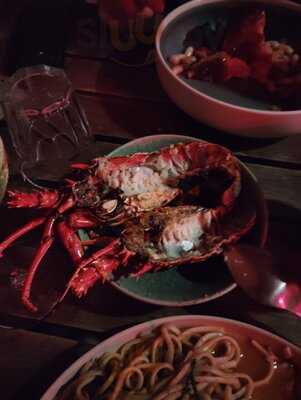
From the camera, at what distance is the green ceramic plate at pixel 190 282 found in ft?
3.37

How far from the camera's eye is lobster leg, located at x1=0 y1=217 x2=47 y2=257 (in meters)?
1.07

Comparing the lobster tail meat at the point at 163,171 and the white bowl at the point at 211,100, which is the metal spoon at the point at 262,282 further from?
the white bowl at the point at 211,100

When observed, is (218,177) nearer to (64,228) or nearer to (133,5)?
(64,228)

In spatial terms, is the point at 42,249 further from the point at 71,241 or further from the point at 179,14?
the point at 179,14

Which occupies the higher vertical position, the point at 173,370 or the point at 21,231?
the point at 21,231

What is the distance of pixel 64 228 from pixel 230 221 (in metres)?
0.31

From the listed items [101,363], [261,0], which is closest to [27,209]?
[101,363]

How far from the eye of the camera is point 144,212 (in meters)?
1.12

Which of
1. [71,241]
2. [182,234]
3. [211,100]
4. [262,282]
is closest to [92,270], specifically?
[71,241]

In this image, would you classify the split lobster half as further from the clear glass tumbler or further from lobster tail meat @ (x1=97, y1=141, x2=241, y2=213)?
the clear glass tumbler

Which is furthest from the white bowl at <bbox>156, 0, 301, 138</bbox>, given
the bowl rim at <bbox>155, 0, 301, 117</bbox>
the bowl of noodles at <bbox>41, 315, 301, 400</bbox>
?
the bowl of noodles at <bbox>41, 315, 301, 400</bbox>

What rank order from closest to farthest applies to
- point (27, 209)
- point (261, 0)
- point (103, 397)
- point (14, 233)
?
point (103, 397) < point (14, 233) < point (27, 209) < point (261, 0)

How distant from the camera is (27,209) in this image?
1.20 meters

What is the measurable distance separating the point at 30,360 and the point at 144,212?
1.10ft
